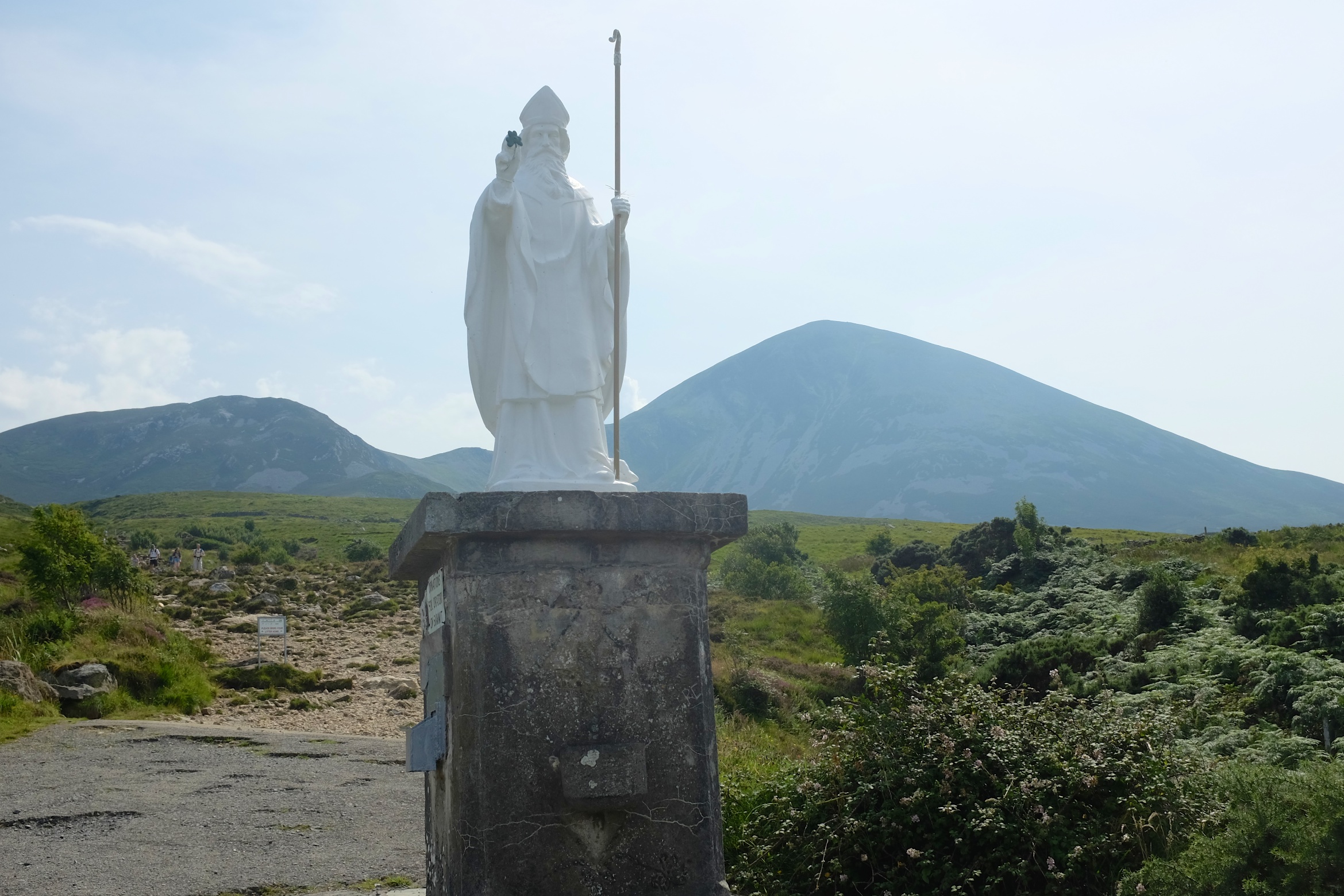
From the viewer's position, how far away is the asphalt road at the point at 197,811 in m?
8.36

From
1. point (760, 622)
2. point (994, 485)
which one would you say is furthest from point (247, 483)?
point (760, 622)

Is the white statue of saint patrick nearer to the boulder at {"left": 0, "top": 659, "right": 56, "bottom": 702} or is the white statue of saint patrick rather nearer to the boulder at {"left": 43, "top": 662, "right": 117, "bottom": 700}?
the boulder at {"left": 0, "top": 659, "right": 56, "bottom": 702}

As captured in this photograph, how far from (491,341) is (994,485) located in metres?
192

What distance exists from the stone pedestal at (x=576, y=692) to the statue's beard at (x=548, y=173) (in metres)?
2.21

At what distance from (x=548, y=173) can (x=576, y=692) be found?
308cm

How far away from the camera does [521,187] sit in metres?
6.00

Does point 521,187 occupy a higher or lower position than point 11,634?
higher

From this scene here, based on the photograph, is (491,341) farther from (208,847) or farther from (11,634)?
(11,634)

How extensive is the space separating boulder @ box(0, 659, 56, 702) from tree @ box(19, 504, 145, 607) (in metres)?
5.75

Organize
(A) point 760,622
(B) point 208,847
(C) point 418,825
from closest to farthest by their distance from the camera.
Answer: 1. (B) point 208,847
2. (C) point 418,825
3. (A) point 760,622

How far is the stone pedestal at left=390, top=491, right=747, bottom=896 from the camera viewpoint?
173 inches

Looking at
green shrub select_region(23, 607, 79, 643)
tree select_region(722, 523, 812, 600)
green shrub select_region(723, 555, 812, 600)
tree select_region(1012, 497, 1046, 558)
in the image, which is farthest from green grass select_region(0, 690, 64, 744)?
tree select_region(1012, 497, 1046, 558)

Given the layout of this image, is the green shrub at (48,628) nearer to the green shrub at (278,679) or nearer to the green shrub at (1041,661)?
the green shrub at (278,679)

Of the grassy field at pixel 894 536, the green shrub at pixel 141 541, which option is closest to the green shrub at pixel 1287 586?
the grassy field at pixel 894 536
